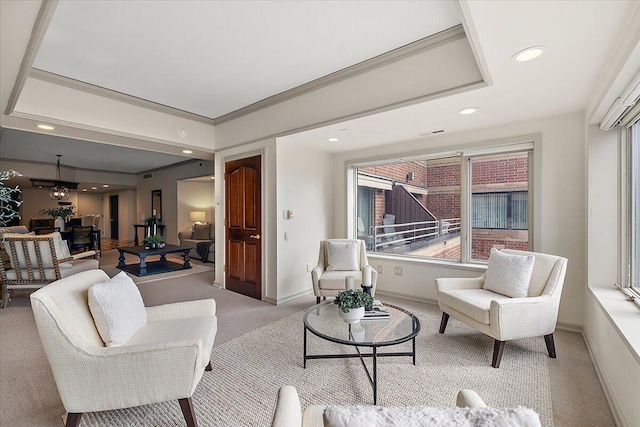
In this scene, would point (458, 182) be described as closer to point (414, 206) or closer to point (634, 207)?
point (414, 206)

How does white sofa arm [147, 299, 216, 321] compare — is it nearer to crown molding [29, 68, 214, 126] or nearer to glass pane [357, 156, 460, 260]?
crown molding [29, 68, 214, 126]

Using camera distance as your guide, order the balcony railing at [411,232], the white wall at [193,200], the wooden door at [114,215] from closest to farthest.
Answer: the balcony railing at [411,232]
the white wall at [193,200]
the wooden door at [114,215]

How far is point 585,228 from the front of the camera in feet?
9.66

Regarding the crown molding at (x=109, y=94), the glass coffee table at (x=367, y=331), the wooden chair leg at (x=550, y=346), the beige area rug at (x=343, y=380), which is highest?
the crown molding at (x=109, y=94)

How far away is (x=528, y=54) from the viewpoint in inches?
76.7

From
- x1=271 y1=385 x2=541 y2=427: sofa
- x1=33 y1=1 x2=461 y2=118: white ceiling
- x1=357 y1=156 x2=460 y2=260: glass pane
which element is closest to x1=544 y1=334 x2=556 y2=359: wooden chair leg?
x1=357 y1=156 x2=460 y2=260: glass pane

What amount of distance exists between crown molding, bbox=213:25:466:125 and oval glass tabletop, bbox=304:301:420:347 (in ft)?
7.65

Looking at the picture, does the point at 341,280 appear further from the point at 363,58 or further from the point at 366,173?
the point at 363,58

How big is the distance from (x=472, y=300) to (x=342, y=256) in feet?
5.73

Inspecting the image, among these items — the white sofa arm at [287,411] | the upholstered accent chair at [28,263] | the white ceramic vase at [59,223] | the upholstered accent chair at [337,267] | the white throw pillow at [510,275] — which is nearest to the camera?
the white sofa arm at [287,411]

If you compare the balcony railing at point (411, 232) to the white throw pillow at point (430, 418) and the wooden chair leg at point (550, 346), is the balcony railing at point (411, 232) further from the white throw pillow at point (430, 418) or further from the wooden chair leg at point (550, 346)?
the white throw pillow at point (430, 418)

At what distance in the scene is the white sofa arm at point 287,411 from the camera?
34.7 inches

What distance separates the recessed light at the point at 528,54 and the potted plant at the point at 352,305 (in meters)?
1.98

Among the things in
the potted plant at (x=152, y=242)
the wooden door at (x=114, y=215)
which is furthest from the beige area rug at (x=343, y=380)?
the wooden door at (x=114, y=215)
